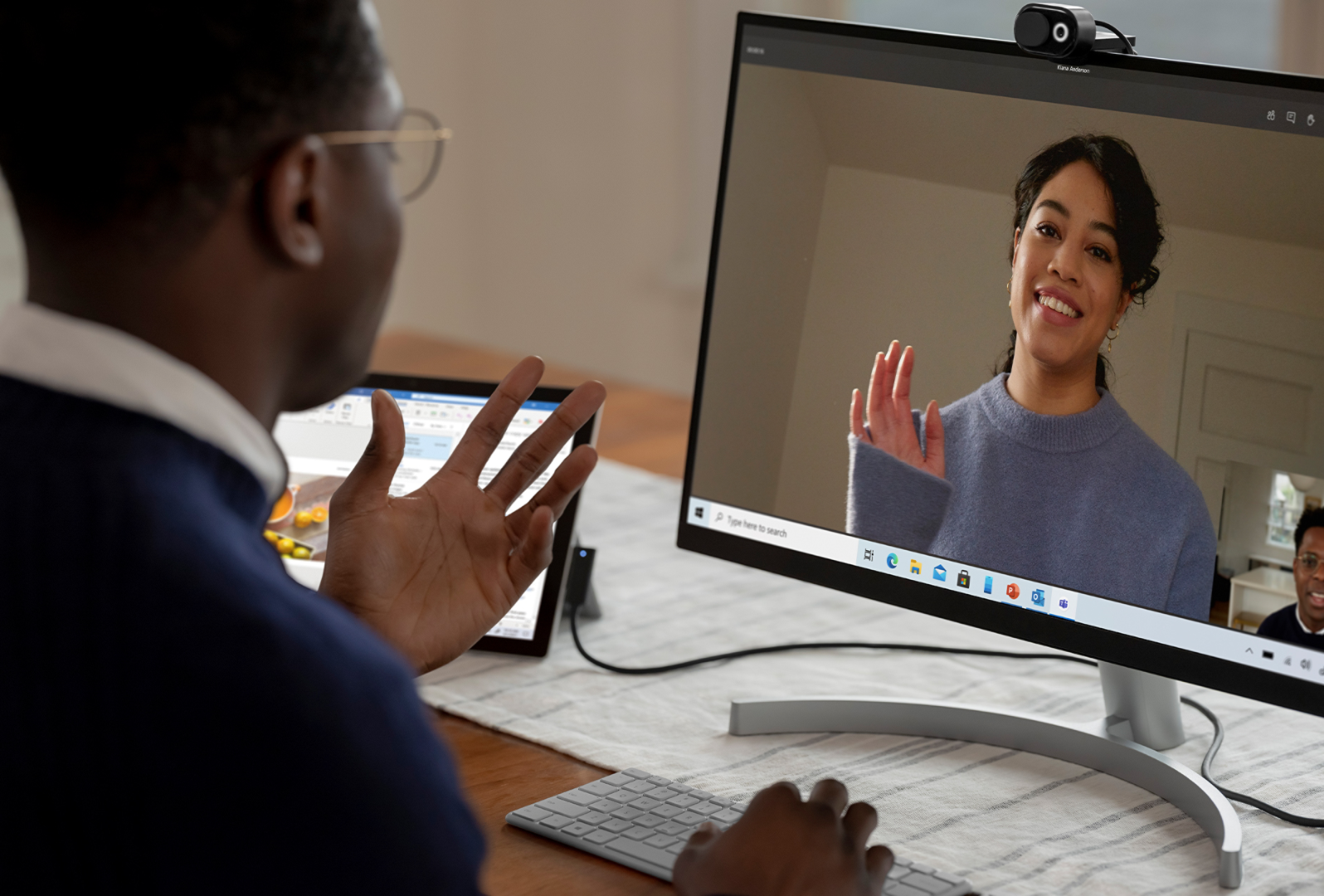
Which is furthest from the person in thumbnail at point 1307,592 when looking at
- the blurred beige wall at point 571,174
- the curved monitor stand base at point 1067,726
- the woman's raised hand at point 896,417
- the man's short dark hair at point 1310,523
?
the blurred beige wall at point 571,174

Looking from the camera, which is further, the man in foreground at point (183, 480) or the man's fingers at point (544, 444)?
the man's fingers at point (544, 444)

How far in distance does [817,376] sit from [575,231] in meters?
2.48

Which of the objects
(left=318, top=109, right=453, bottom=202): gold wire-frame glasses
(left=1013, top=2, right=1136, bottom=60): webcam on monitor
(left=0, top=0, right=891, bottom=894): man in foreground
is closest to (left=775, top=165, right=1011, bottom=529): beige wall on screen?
(left=1013, top=2, right=1136, bottom=60): webcam on monitor

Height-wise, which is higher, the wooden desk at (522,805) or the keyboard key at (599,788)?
the keyboard key at (599,788)

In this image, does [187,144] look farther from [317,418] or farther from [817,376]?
[317,418]

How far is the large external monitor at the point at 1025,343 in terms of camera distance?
86cm

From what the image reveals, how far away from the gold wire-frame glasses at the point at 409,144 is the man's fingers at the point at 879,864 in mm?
451

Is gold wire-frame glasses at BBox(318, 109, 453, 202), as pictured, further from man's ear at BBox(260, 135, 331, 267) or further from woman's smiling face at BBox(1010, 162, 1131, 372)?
woman's smiling face at BBox(1010, 162, 1131, 372)

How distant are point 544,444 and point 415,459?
28 centimetres

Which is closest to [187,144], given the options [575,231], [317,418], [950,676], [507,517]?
[507,517]

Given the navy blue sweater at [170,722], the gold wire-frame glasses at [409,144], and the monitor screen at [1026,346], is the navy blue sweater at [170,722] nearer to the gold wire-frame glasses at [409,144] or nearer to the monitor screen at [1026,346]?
the gold wire-frame glasses at [409,144]

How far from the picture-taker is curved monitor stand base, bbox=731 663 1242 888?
3.19 ft

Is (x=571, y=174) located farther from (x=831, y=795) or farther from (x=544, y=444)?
(x=831, y=795)

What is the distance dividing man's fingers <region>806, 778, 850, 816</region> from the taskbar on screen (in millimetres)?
230
